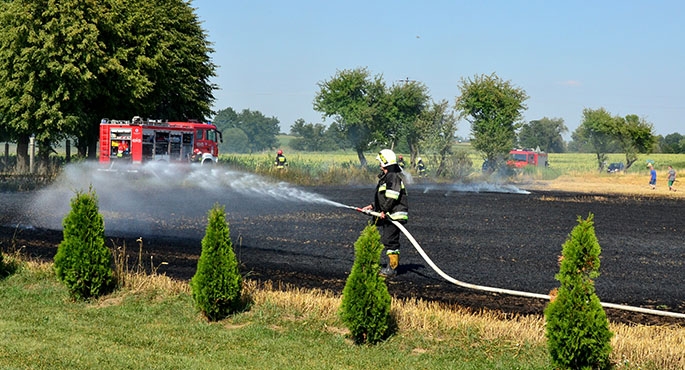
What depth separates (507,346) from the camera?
9.40 metres

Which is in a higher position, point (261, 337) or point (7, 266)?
point (7, 266)

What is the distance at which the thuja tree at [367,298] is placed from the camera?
9.44 m

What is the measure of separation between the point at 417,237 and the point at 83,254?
1141cm

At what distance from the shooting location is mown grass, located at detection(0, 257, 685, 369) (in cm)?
891

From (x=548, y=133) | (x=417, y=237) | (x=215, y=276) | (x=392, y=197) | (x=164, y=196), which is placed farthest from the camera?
(x=548, y=133)

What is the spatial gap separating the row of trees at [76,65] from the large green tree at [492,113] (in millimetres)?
24753

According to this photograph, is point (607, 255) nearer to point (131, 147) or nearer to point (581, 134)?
point (131, 147)

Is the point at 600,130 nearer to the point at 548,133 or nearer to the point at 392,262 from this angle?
the point at 392,262

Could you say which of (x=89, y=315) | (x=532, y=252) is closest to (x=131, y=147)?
(x=532, y=252)

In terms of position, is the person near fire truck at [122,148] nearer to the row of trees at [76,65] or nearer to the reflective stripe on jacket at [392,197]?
the row of trees at [76,65]

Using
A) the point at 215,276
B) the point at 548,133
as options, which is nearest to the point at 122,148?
the point at 215,276

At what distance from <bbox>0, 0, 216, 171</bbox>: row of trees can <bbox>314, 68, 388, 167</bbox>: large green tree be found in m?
23.4

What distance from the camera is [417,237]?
71.4 ft

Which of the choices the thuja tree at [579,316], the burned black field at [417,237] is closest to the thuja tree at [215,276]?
the burned black field at [417,237]
